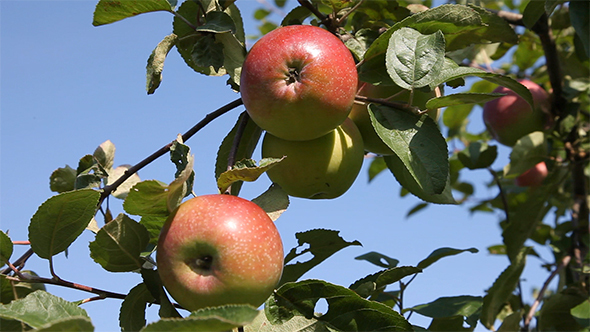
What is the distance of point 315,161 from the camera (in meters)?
1.42

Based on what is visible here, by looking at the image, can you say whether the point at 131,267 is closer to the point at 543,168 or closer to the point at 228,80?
the point at 228,80

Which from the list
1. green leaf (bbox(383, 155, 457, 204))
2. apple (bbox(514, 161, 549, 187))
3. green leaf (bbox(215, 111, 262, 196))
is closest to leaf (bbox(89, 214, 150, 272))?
green leaf (bbox(215, 111, 262, 196))

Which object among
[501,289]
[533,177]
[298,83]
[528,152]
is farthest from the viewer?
[533,177]

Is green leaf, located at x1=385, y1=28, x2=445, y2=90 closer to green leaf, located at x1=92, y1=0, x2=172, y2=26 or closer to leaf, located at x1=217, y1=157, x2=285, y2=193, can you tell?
leaf, located at x1=217, y1=157, x2=285, y2=193

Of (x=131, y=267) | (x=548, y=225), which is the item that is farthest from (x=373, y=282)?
(x=548, y=225)

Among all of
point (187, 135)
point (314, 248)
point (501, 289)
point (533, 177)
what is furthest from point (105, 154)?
point (533, 177)

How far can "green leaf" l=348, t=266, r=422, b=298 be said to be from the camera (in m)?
1.46

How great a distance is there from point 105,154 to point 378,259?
1059mm

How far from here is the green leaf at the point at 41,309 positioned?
1.00m

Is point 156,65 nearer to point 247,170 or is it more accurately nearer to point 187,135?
point 187,135

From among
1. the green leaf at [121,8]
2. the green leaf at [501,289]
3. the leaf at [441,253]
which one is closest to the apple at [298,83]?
the green leaf at [121,8]

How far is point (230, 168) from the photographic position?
1.23 metres

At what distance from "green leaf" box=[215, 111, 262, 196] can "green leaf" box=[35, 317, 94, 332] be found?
619 millimetres

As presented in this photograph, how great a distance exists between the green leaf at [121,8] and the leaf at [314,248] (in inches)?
27.4
